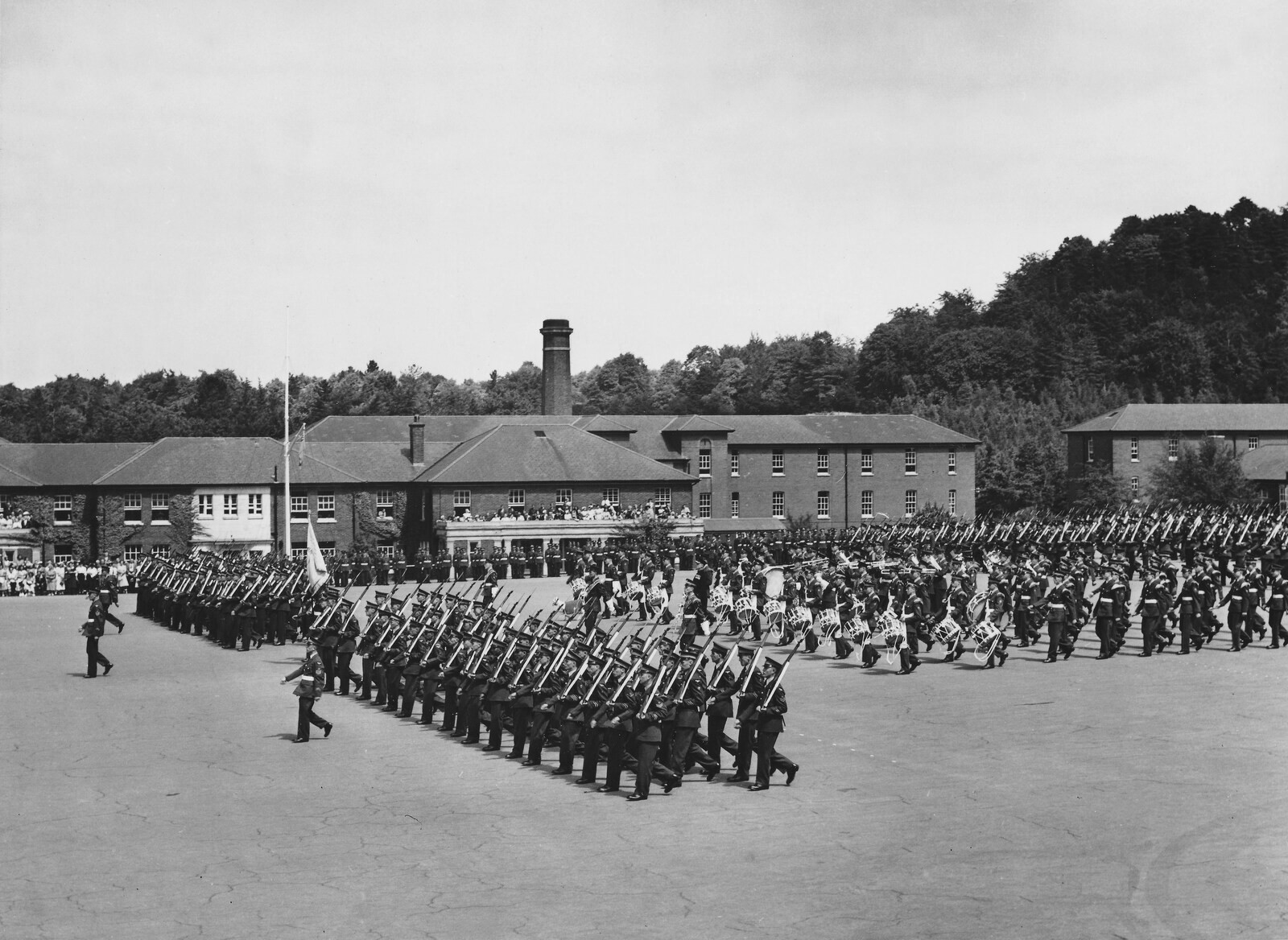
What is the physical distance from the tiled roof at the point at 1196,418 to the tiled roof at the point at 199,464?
50.8 metres

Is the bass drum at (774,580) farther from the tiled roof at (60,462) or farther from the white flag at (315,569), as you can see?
the tiled roof at (60,462)

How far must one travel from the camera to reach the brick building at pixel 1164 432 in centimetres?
8981

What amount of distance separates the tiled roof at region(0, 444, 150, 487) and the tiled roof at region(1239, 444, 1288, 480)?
60.2 meters

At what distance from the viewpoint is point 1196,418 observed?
91000 millimetres

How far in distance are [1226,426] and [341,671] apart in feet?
246

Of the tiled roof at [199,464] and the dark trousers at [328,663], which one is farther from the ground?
the tiled roof at [199,464]

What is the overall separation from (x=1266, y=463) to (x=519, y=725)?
7141 cm

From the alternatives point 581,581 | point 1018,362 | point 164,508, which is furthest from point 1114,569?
point 1018,362

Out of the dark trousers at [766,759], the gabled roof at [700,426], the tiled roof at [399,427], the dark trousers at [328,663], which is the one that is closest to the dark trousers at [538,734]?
the dark trousers at [766,759]

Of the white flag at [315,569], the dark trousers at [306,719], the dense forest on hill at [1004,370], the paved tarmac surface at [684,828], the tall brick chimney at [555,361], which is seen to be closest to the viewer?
the paved tarmac surface at [684,828]

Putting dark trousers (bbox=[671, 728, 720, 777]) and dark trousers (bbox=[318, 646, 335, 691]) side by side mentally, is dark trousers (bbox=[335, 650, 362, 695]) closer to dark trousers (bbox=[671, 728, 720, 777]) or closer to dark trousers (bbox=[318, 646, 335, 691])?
dark trousers (bbox=[318, 646, 335, 691])

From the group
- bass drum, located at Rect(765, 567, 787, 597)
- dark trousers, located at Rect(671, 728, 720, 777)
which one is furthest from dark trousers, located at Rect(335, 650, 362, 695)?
bass drum, located at Rect(765, 567, 787, 597)

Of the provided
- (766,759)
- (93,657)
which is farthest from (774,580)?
(766,759)

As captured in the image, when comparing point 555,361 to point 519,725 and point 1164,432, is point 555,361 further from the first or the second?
point 519,725
